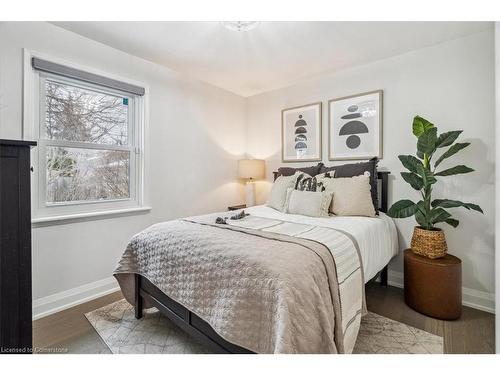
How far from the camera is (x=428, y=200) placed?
2.04m

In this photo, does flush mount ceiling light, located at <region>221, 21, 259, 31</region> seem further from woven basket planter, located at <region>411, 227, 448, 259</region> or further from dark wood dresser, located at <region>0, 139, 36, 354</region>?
woven basket planter, located at <region>411, 227, 448, 259</region>

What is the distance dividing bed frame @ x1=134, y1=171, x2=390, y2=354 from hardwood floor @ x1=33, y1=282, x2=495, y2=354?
0.36 m

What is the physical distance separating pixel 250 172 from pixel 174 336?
221 cm

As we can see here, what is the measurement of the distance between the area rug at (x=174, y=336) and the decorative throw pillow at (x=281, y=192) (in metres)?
1.22

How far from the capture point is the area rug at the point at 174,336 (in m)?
1.56

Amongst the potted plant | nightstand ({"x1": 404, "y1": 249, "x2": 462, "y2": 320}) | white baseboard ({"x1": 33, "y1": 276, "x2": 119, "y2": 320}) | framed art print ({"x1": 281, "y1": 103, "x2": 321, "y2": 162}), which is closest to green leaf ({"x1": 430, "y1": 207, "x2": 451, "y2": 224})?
the potted plant

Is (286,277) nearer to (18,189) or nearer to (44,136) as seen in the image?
(18,189)

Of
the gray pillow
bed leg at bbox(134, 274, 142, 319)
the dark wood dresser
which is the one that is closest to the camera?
the dark wood dresser

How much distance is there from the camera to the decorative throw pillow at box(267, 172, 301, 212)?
2572mm

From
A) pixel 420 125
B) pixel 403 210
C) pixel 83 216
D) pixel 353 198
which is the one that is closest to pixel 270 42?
pixel 420 125

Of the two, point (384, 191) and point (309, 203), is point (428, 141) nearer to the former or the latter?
point (384, 191)

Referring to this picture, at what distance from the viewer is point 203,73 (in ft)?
9.75

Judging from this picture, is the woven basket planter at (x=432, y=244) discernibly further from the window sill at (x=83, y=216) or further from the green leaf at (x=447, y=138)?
the window sill at (x=83, y=216)
